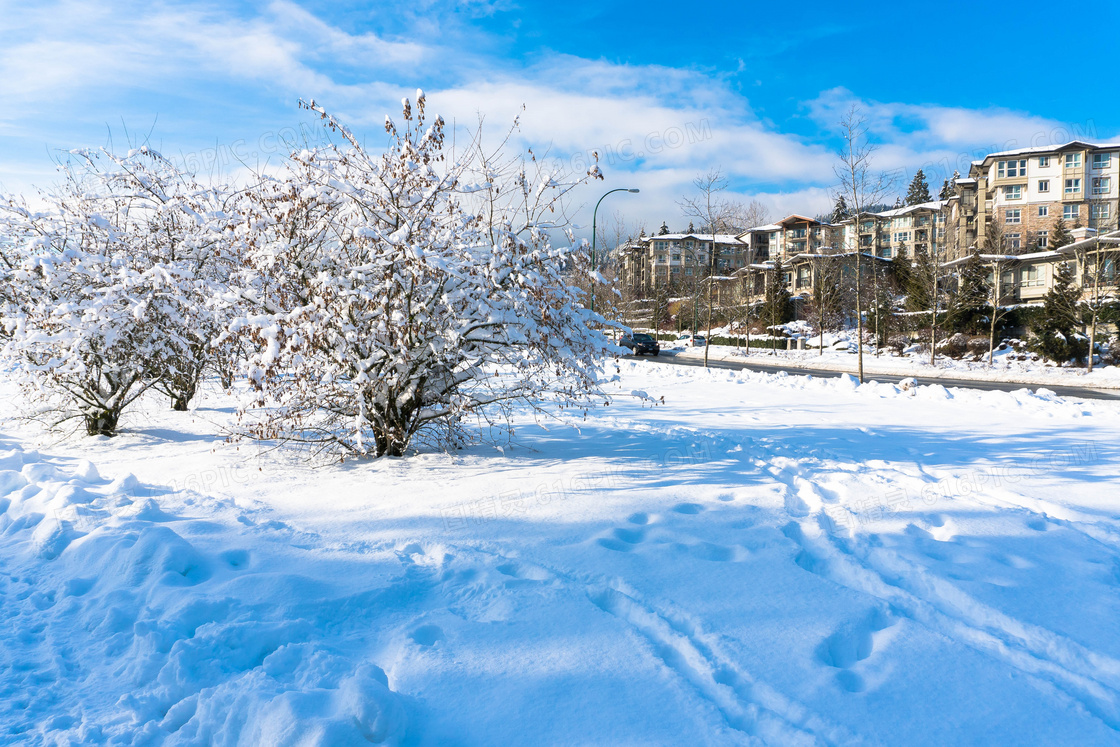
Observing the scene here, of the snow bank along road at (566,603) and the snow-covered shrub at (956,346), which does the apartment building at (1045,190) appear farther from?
the snow bank along road at (566,603)

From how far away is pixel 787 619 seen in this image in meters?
3.21

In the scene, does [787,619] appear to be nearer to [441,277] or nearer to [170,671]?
[170,671]

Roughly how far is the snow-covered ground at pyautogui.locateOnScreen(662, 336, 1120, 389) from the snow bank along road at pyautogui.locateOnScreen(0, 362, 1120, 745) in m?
21.2

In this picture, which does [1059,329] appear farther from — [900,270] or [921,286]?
[900,270]

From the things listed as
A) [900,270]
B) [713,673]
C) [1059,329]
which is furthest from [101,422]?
[900,270]

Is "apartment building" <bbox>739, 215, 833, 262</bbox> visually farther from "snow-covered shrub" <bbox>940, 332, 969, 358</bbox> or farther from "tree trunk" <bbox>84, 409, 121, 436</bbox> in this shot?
"tree trunk" <bbox>84, 409, 121, 436</bbox>

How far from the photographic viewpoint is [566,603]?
3383mm

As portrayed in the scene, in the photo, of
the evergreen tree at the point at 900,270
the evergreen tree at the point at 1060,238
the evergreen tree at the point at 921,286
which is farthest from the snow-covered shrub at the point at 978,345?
the evergreen tree at the point at 1060,238

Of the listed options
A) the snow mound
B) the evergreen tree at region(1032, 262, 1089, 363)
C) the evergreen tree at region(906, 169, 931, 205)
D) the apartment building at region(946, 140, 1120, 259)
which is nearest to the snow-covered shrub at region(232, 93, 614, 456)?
the snow mound

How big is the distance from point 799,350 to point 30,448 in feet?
122

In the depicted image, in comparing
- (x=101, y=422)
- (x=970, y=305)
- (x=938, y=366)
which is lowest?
(x=938, y=366)

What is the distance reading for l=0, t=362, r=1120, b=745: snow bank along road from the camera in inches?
96.4

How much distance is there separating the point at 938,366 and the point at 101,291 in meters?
32.4

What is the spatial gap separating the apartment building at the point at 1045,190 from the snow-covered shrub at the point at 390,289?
190ft
